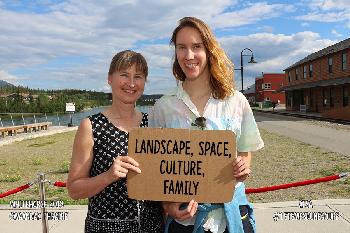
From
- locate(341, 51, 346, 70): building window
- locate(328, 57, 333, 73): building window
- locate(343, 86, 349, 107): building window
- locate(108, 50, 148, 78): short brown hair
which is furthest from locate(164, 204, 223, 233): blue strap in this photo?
locate(328, 57, 333, 73): building window

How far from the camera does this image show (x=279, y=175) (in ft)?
34.6

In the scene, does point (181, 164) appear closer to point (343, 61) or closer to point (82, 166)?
point (82, 166)

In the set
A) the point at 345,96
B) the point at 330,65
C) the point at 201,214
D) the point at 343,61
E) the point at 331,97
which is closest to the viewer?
the point at 201,214

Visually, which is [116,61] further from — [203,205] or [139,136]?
[203,205]

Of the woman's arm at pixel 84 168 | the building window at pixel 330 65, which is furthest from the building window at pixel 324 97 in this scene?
the woman's arm at pixel 84 168

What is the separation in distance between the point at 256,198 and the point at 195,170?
18.7 ft

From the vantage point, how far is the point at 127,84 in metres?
2.74

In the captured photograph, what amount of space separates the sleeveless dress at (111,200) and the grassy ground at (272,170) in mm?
5400

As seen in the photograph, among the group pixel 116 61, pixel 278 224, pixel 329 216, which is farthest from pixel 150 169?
pixel 329 216

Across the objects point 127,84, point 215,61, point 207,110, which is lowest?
point 207,110

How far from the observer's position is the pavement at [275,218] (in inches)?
231

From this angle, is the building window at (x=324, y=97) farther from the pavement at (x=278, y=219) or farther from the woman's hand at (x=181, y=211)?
the woman's hand at (x=181, y=211)

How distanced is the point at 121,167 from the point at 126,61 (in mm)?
715

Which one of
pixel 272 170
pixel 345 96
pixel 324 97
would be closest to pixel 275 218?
pixel 272 170
